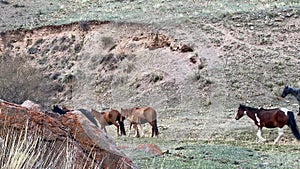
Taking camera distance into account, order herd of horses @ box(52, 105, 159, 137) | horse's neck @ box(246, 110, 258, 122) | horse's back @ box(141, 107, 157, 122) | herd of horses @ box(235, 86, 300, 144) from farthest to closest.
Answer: herd of horses @ box(52, 105, 159, 137)
horse's back @ box(141, 107, 157, 122)
horse's neck @ box(246, 110, 258, 122)
herd of horses @ box(235, 86, 300, 144)

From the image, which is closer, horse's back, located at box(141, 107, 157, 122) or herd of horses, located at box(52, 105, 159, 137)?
horse's back, located at box(141, 107, 157, 122)

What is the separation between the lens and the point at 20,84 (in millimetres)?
34594

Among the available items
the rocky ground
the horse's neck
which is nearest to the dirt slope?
the rocky ground

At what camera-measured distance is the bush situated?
33.0 metres

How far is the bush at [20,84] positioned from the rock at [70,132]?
24819 mm

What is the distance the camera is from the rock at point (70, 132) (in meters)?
6.32

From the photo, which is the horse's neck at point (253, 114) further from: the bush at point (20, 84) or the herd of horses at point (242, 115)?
the bush at point (20, 84)

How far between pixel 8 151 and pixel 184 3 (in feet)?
149

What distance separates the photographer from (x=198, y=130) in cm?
2573

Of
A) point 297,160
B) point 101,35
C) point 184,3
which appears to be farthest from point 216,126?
point 184,3

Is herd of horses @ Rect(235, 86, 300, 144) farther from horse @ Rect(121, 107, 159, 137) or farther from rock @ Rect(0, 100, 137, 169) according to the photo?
rock @ Rect(0, 100, 137, 169)

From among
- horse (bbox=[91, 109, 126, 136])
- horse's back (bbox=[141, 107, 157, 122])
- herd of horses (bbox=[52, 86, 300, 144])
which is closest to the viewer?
herd of horses (bbox=[52, 86, 300, 144])

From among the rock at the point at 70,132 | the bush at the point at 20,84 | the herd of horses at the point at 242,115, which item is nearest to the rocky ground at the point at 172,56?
the herd of horses at the point at 242,115

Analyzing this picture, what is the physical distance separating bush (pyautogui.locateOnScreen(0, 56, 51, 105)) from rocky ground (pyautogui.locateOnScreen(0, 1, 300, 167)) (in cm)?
204
